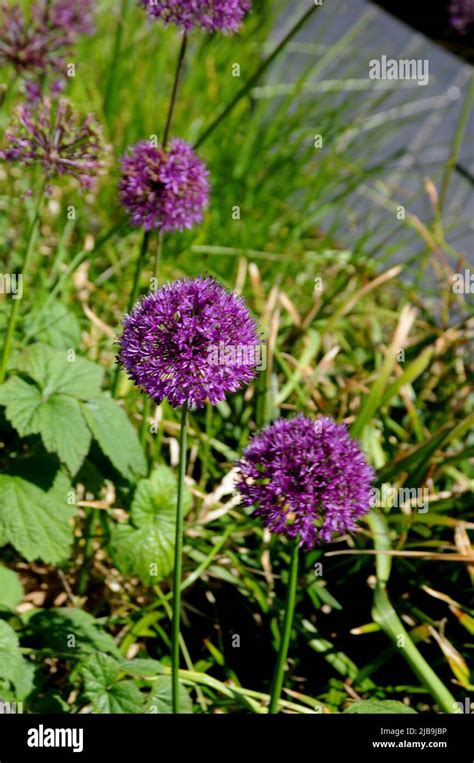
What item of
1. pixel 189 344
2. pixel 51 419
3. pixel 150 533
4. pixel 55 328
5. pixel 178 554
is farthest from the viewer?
pixel 55 328

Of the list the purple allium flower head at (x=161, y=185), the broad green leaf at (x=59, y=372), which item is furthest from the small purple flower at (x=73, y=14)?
the broad green leaf at (x=59, y=372)

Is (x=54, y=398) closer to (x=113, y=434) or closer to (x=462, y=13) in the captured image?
(x=113, y=434)

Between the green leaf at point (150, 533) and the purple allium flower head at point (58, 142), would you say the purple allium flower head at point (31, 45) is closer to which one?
the purple allium flower head at point (58, 142)

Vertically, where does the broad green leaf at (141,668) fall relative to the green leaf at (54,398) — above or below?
below

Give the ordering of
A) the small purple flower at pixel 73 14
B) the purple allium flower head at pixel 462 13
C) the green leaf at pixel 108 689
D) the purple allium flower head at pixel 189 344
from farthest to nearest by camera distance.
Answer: the purple allium flower head at pixel 462 13 < the small purple flower at pixel 73 14 < the green leaf at pixel 108 689 < the purple allium flower head at pixel 189 344

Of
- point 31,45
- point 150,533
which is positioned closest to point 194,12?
point 31,45
